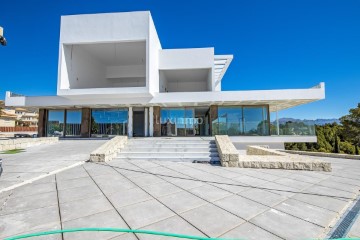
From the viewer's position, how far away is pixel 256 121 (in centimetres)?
1714

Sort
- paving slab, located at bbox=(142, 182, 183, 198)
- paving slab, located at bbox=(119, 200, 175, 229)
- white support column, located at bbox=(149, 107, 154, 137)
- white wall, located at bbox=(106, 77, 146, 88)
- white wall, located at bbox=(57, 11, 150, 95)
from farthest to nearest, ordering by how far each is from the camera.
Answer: white wall, located at bbox=(106, 77, 146, 88), white support column, located at bbox=(149, 107, 154, 137), white wall, located at bbox=(57, 11, 150, 95), paving slab, located at bbox=(142, 182, 183, 198), paving slab, located at bbox=(119, 200, 175, 229)

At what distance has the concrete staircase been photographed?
891 cm

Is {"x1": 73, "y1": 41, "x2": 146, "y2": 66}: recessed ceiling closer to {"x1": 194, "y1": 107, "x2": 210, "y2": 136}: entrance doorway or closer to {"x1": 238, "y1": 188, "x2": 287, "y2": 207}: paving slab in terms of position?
{"x1": 194, "y1": 107, "x2": 210, "y2": 136}: entrance doorway

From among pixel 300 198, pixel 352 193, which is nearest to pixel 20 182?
pixel 300 198

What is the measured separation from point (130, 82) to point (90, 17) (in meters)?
8.06

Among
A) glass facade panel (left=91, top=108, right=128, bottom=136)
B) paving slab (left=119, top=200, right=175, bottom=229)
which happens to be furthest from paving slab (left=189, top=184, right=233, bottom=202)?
glass facade panel (left=91, top=108, right=128, bottom=136)

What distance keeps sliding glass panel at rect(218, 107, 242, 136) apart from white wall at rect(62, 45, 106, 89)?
545 inches

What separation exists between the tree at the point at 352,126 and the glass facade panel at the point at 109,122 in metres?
33.1

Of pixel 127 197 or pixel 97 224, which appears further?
pixel 127 197

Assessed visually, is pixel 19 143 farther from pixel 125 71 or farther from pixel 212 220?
pixel 212 220

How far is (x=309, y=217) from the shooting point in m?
3.18

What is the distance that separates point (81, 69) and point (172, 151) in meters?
13.7

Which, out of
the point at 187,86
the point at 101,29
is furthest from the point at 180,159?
the point at 187,86

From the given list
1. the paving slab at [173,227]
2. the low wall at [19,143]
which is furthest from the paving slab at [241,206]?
the low wall at [19,143]
